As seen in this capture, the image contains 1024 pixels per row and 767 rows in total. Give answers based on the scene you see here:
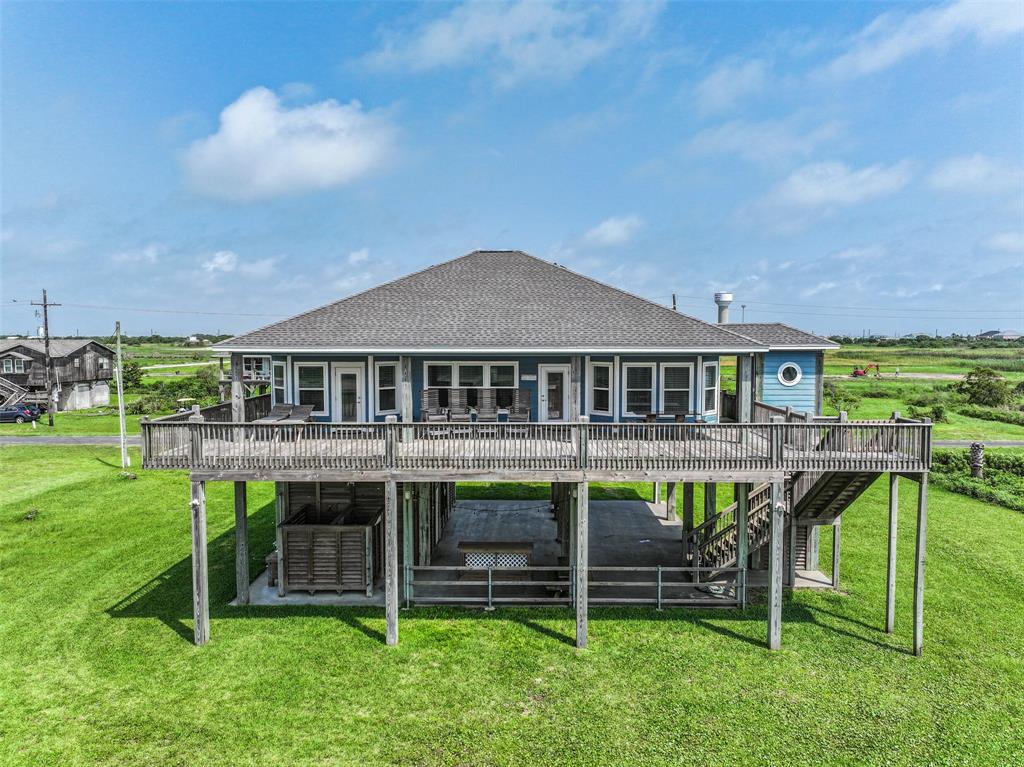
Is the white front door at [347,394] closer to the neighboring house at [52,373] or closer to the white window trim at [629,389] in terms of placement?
the white window trim at [629,389]

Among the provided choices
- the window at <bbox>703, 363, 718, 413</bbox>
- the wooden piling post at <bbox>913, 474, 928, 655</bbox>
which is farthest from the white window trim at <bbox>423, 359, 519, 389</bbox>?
the wooden piling post at <bbox>913, 474, 928, 655</bbox>

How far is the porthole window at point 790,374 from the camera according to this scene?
16297mm

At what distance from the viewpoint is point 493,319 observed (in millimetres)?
15305

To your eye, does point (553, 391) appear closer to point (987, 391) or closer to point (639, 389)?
point (639, 389)

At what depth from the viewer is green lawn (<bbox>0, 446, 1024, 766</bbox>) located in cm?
925

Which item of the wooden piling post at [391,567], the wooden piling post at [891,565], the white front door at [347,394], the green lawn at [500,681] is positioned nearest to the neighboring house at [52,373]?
the green lawn at [500,681]

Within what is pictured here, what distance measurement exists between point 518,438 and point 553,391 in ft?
11.2

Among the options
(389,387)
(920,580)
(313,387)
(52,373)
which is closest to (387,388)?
(389,387)

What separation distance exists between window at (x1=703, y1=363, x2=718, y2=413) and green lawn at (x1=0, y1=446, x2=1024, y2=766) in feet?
16.2

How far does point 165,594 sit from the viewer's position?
1486 centimetres

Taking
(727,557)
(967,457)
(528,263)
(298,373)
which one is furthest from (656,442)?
(967,457)

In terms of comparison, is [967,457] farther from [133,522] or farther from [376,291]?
[133,522]

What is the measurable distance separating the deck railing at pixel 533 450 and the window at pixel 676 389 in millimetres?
2531

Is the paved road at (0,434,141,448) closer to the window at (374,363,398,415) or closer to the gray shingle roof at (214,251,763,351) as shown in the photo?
the gray shingle roof at (214,251,763,351)
